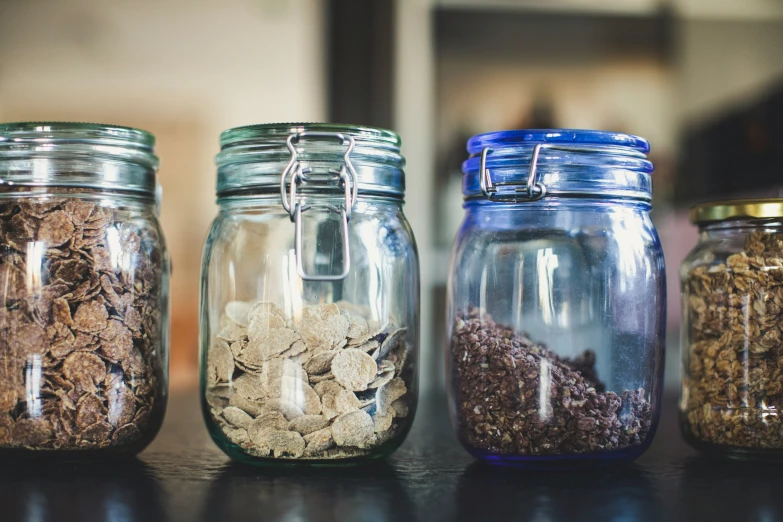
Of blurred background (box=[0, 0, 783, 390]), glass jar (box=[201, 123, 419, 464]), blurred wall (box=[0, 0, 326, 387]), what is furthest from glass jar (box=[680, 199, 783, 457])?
blurred wall (box=[0, 0, 326, 387])

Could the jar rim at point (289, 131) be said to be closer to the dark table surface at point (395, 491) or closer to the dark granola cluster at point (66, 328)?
the dark granola cluster at point (66, 328)

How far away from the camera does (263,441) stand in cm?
64

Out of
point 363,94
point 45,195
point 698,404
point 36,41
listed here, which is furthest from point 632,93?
point 36,41

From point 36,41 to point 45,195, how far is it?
3980 mm

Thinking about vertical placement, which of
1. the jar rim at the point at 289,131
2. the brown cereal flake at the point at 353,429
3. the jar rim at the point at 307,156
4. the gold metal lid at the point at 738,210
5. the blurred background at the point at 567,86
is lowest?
the brown cereal flake at the point at 353,429

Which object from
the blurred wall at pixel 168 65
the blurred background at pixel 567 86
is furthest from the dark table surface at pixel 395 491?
the blurred wall at pixel 168 65

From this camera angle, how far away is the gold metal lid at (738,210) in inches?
26.7

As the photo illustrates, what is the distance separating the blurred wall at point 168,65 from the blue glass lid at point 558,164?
351cm

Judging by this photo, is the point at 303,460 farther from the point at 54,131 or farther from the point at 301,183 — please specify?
the point at 54,131

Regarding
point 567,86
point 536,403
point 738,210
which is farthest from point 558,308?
point 567,86

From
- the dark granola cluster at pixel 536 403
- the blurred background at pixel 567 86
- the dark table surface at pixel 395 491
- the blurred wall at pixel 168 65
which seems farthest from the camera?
the blurred wall at pixel 168 65

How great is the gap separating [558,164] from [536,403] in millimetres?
196

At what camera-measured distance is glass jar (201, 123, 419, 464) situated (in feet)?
2.09

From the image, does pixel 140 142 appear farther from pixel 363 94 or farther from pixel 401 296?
pixel 363 94
